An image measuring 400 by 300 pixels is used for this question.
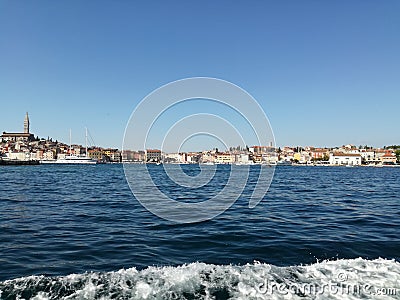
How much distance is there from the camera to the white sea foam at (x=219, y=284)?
5.20 m

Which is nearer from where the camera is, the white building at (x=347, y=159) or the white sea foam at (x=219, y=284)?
the white sea foam at (x=219, y=284)

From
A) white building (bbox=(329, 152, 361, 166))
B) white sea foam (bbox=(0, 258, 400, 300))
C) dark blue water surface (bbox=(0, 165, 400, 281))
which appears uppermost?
white building (bbox=(329, 152, 361, 166))

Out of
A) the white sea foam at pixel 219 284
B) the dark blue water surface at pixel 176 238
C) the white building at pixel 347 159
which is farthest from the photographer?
the white building at pixel 347 159

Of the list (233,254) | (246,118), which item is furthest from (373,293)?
(246,118)

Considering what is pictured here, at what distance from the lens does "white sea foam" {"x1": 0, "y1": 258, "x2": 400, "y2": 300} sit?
5199 millimetres

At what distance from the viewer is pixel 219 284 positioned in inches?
221

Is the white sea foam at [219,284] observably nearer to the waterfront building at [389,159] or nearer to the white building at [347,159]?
the white building at [347,159]

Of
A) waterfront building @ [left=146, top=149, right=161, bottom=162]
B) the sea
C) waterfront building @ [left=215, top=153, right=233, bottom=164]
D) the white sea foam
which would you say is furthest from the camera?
waterfront building @ [left=215, top=153, right=233, bottom=164]

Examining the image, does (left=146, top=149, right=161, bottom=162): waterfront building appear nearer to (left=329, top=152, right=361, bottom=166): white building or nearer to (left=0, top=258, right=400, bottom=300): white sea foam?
(left=329, top=152, right=361, bottom=166): white building

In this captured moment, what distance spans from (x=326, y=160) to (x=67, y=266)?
20021 centimetres

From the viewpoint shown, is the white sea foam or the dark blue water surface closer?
the white sea foam

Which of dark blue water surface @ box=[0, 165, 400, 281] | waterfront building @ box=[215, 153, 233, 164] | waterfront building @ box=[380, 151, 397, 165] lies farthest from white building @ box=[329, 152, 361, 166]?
dark blue water surface @ box=[0, 165, 400, 281]

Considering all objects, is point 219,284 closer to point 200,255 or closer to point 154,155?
point 200,255

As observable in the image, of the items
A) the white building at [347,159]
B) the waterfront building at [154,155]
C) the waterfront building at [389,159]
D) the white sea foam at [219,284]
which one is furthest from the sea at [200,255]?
the waterfront building at [389,159]
